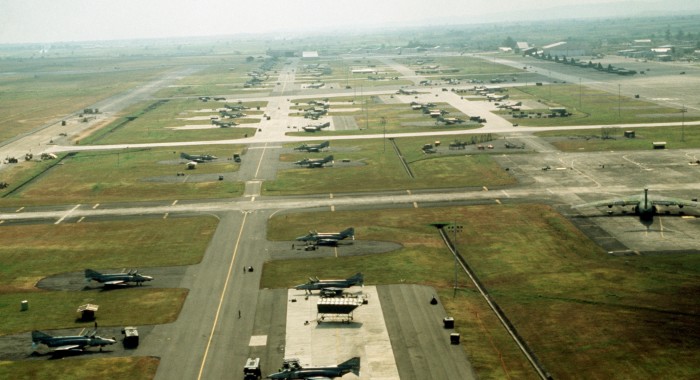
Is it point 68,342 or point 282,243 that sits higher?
point 68,342

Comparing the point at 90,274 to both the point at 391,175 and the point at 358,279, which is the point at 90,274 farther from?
the point at 391,175

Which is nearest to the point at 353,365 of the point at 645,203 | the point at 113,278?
the point at 113,278

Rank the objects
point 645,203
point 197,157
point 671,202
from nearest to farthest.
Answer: point 645,203 → point 671,202 → point 197,157

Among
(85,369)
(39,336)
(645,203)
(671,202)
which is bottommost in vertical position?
(85,369)

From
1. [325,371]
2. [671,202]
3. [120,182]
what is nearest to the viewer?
[325,371]

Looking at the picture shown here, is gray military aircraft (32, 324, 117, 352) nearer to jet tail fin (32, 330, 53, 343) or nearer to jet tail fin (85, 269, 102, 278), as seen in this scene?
jet tail fin (32, 330, 53, 343)

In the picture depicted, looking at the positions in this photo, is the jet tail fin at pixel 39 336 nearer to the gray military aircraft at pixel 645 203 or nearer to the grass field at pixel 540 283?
the grass field at pixel 540 283

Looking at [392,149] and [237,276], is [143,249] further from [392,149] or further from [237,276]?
[392,149]

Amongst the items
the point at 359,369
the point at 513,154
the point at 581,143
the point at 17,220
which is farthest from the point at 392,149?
the point at 359,369
